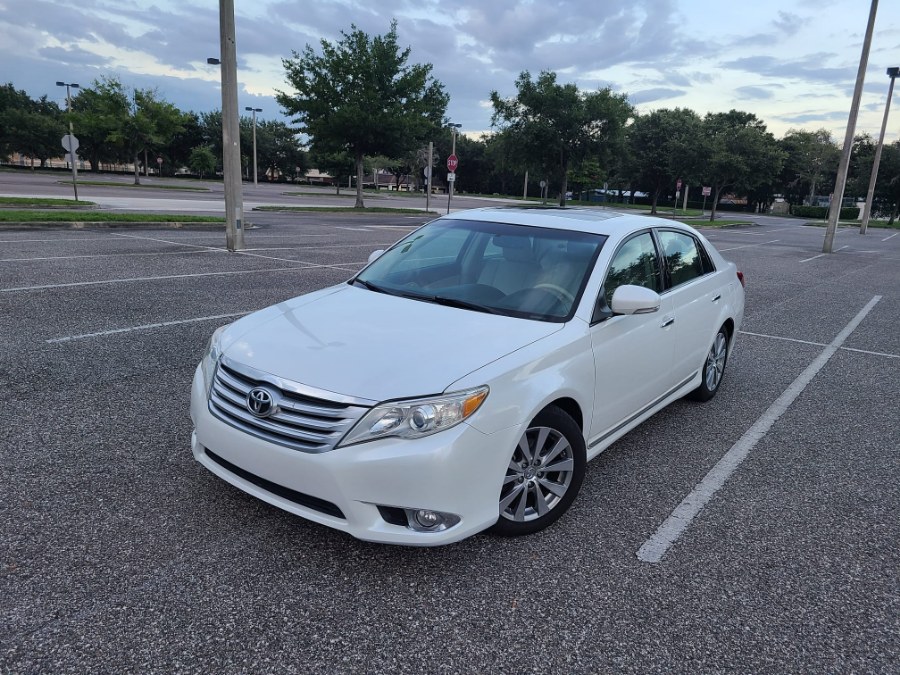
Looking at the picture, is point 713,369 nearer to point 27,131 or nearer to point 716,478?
point 716,478

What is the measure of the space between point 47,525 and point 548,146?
115 ft

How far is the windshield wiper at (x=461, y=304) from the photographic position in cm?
355

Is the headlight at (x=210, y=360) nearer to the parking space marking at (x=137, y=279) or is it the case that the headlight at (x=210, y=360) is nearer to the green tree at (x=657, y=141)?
the parking space marking at (x=137, y=279)

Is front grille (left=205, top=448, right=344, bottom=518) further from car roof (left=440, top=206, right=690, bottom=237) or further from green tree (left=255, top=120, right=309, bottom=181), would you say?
green tree (left=255, top=120, right=309, bottom=181)

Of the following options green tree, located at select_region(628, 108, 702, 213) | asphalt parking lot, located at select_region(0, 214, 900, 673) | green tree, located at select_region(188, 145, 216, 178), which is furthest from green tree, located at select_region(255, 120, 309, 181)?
asphalt parking lot, located at select_region(0, 214, 900, 673)

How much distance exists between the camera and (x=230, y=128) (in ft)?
47.2

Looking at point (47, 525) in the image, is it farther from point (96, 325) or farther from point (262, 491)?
point (96, 325)

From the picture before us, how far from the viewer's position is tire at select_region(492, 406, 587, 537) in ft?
9.95

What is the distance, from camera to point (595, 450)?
3.59m

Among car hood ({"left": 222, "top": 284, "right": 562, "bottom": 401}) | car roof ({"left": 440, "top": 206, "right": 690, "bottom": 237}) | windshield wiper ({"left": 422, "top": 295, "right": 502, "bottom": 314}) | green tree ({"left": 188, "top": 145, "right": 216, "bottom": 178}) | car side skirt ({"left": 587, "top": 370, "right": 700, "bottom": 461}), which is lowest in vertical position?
car side skirt ({"left": 587, "top": 370, "right": 700, "bottom": 461})

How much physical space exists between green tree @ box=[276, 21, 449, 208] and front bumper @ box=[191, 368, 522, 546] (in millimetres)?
28076

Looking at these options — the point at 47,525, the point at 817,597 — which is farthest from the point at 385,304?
the point at 817,597

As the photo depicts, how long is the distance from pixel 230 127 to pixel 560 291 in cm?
1292

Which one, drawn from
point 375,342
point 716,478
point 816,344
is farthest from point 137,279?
point 816,344
